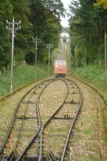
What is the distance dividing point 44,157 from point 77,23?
5680 cm

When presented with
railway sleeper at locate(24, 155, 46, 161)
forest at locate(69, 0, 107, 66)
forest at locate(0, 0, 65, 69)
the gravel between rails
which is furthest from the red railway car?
railway sleeper at locate(24, 155, 46, 161)

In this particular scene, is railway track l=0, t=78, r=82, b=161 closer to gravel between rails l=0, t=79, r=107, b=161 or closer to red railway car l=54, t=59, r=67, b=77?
gravel between rails l=0, t=79, r=107, b=161

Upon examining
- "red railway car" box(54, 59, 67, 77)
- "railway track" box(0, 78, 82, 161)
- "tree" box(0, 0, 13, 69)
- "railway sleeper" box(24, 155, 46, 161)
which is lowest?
"railway sleeper" box(24, 155, 46, 161)

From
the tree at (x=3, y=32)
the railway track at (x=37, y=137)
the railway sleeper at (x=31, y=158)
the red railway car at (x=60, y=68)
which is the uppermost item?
the tree at (x=3, y=32)

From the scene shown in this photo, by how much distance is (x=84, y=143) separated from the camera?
12.2 m

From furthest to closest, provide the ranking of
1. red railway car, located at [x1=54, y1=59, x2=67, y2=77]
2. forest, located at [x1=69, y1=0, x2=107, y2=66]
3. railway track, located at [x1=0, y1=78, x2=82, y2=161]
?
1. red railway car, located at [x1=54, y1=59, x2=67, y2=77]
2. forest, located at [x1=69, y1=0, x2=107, y2=66]
3. railway track, located at [x1=0, y1=78, x2=82, y2=161]

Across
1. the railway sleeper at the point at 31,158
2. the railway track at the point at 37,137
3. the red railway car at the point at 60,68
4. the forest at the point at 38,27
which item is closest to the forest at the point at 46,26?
the forest at the point at 38,27

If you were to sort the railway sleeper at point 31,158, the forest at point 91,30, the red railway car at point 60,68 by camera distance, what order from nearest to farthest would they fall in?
the railway sleeper at point 31,158
the forest at point 91,30
the red railway car at point 60,68

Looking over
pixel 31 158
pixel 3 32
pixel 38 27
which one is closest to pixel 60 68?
pixel 38 27

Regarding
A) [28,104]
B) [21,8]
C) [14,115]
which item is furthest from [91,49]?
[14,115]

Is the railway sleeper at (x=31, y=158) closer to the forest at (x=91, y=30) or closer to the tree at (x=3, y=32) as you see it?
the tree at (x=3, y=32)

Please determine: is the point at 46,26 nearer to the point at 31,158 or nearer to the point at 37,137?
the point at 37,137

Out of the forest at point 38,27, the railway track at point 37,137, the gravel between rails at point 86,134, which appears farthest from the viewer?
the forest at point 38,27

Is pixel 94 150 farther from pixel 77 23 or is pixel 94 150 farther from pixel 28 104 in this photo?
pixel 77 23
